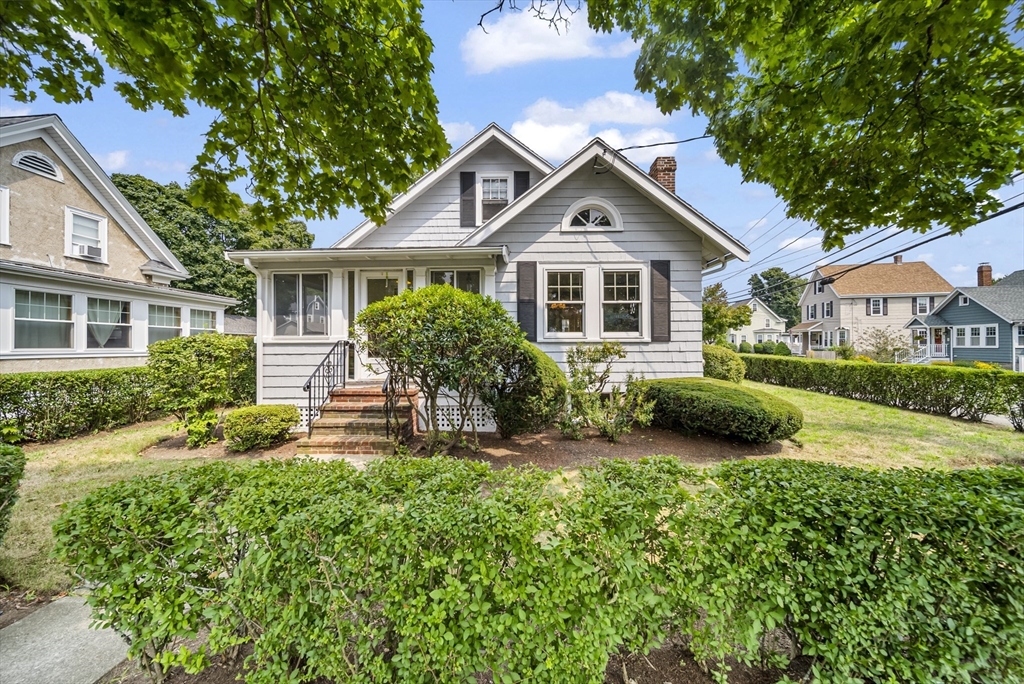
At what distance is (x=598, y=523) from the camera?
1.87 metres

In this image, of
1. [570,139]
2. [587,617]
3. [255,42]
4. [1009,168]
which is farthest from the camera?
[570,139]

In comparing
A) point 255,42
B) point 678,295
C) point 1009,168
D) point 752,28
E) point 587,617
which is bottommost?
point 587,617

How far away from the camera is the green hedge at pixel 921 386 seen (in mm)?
8648

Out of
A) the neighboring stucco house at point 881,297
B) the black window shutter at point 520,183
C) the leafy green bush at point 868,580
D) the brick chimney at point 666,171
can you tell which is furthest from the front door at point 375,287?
the neighboring stucco house at point 881,297

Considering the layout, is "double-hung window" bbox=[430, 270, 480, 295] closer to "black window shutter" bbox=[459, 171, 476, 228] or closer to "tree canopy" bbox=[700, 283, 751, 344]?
"black window shutter" bbox=[459, 171, 476, 228]

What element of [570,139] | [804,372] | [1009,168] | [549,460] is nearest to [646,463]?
[549,460]

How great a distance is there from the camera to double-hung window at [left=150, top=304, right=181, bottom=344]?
44.0 ft

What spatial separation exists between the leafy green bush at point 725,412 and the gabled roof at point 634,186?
3.22 meters

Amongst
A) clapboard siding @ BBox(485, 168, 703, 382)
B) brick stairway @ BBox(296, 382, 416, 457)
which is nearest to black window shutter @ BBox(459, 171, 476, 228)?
clapboard siding @ BBox(485, 168, 703, 382)

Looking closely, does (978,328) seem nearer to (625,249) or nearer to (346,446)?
(625,249)

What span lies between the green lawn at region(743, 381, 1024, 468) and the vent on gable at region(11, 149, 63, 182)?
2179 cm

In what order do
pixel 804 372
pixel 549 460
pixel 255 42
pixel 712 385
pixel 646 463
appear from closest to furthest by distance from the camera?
pixel 646 463 → pixel 255 42 → pixel 549 460 → pixel 712 385 → pixel 804 372

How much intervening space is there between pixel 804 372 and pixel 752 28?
15.6 meters

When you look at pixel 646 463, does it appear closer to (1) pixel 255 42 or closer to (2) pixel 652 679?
(2) pixel 652 679
